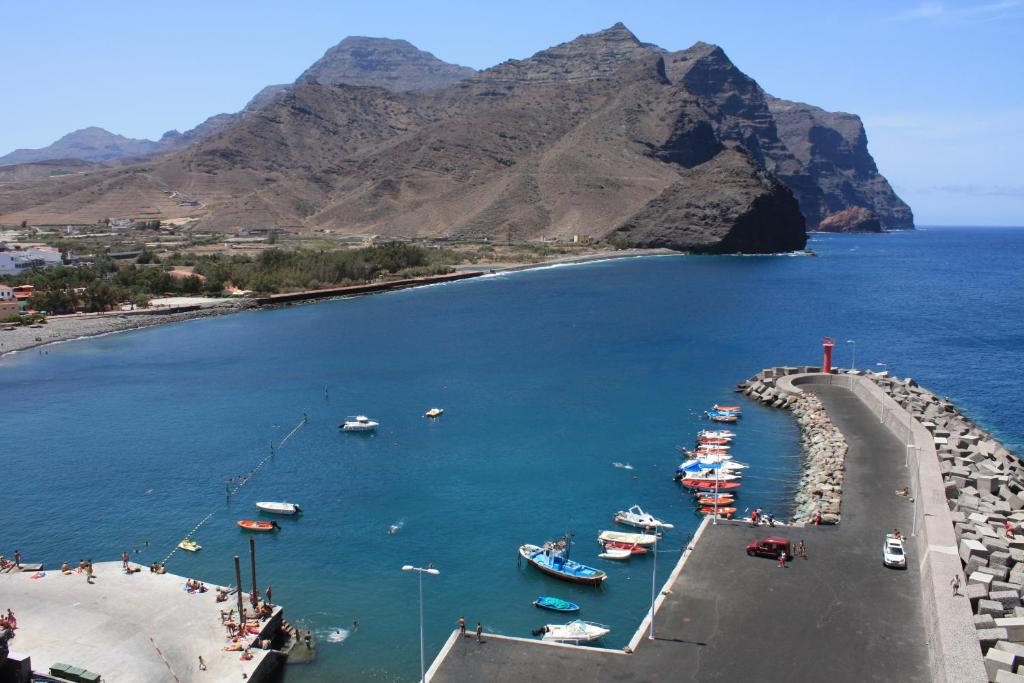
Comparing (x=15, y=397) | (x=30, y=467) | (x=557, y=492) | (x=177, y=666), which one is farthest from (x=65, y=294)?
(x=177, y=666)

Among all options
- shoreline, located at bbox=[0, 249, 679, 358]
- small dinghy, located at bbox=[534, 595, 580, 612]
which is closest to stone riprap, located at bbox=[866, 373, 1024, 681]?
small dinghy, located at bbox=[534, 595, 580, 612]

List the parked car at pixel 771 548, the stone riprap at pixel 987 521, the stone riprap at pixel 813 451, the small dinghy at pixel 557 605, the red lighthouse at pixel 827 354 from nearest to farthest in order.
Answer: 1. the stone riprap at pixel 987 521
2. the parked car at pixel 771 548
3. the small dinghy at pixel 557 605
4. the stone riprap at pixel 813 451
5. the red lighthouse at pixel 827 354

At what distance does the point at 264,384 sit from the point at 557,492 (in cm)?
3818

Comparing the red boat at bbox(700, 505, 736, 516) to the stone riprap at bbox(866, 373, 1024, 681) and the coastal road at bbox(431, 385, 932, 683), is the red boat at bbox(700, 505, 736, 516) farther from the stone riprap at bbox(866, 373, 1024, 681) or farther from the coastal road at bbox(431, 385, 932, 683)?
the stone riprap at bbox(866, 373, 1024, 681)

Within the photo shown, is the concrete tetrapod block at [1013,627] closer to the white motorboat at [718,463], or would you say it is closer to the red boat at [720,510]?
the red boat at [720,510]

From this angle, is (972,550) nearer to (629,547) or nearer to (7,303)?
(629,547)

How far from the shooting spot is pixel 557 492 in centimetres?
A: 4806

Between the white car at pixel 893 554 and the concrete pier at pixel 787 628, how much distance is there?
26 centimetres

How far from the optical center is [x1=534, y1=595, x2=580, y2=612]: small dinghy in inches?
1366

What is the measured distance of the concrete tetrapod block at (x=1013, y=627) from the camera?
89.3ft

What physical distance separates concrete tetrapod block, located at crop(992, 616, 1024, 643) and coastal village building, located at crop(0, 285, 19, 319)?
11726 cm

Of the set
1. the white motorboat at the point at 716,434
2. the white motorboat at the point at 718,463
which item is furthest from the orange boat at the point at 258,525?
the white motorboat at the point at 716,434

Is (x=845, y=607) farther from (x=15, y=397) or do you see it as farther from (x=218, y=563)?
(x=15, y=397)

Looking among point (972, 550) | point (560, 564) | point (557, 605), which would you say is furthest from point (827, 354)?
point (557, 605)
